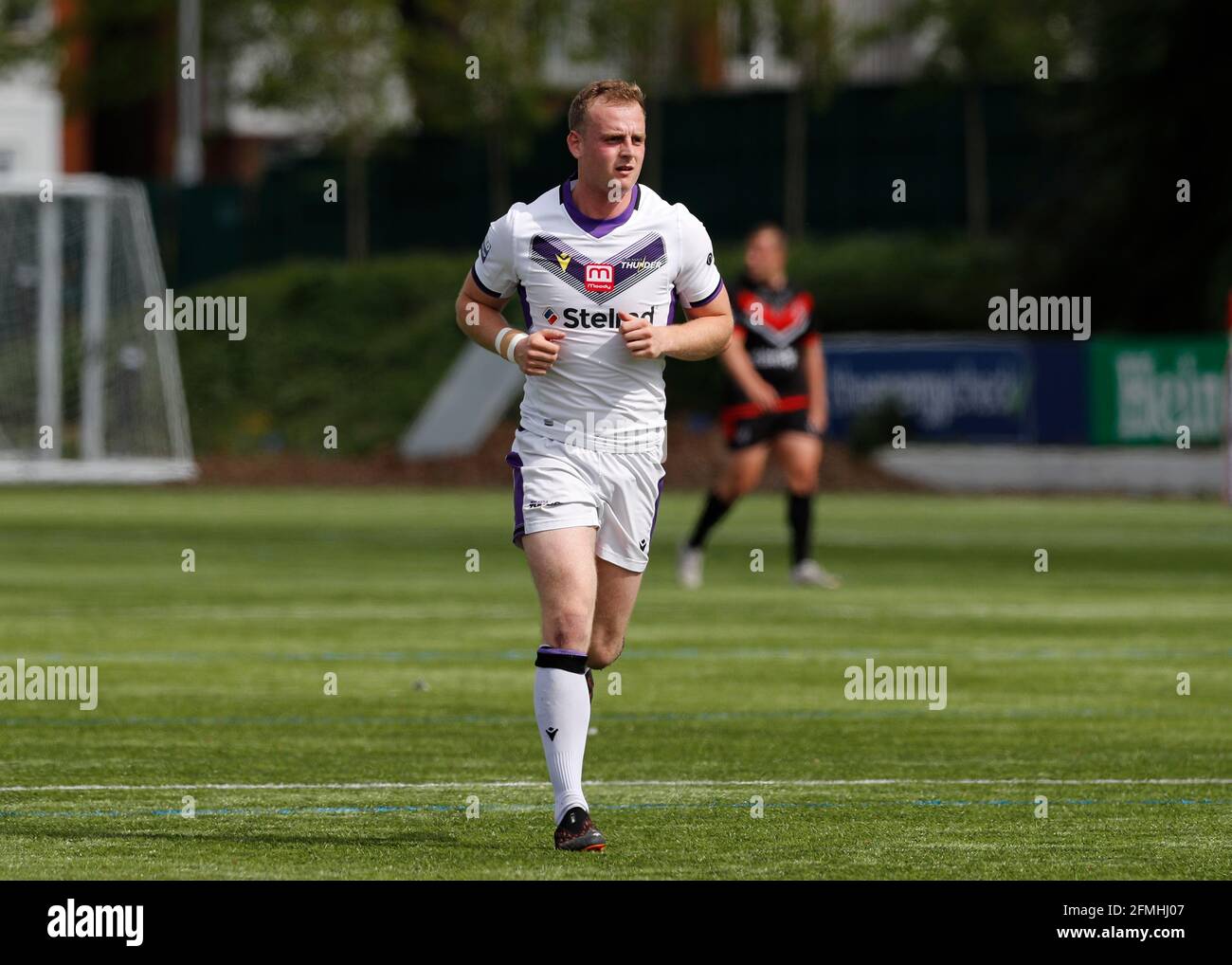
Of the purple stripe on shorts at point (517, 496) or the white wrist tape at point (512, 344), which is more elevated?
the white wrist tape at point (512, 344)

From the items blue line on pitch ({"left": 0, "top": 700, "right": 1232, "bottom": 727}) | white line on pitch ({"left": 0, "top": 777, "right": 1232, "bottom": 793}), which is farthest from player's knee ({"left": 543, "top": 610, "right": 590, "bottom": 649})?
blue line on pitch ({"left": 0, "top": 700, "right": 1232, "bottom": 727})

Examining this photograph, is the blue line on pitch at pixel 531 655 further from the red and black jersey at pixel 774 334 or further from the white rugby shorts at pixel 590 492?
the white rugby shorts at pixel 590 492

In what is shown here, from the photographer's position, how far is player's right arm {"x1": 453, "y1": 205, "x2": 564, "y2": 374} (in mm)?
8320

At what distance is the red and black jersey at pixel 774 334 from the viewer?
1861 cm

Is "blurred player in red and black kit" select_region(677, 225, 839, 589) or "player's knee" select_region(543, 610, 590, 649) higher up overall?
"blurred player in red and black kit" select_region(677, 225, 839, 589)

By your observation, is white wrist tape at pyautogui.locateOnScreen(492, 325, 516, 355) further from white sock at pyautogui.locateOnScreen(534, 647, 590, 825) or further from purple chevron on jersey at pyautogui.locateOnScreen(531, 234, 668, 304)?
white sock at pyautogui.locateOnScreen(534, 647, 590, 825)

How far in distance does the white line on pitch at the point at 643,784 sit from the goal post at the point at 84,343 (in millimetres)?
21916

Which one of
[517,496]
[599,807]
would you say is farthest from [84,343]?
[517,496]

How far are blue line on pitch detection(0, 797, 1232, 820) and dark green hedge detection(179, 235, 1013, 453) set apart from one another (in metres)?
31.0

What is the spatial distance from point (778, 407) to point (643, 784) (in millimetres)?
9177

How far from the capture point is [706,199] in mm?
47312

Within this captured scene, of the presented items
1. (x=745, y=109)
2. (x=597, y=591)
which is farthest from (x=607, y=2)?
(x=597, y=591)
